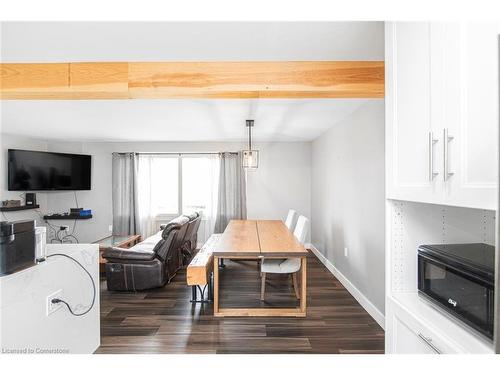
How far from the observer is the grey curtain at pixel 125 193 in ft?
18.6

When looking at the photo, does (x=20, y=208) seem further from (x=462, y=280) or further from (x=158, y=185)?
(x=462, y=280)

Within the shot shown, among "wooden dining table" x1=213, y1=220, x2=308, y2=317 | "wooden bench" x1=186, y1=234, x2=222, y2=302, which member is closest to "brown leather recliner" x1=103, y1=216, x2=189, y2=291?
"wooden bench" x1=186, y1=234, x2=222, y2=302

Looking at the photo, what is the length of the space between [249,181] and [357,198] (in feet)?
9.66

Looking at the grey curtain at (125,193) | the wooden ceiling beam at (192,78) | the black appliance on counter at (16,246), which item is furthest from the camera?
the grey curtain at (125,193)

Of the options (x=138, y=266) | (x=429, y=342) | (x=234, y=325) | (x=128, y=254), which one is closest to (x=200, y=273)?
(x=234, y=325)

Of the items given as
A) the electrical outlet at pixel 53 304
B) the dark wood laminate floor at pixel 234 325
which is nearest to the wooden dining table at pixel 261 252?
the dark wood laminate floor at pixel 234 325

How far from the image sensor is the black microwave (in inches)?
35.0

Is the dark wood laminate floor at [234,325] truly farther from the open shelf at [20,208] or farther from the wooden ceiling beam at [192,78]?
the open shelf at [20,208]

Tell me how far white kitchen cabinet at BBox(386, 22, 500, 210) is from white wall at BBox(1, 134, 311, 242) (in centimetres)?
465

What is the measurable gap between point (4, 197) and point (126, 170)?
2.06 m

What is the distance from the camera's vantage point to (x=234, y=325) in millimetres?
2623

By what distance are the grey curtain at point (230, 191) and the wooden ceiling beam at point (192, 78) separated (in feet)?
12.3
